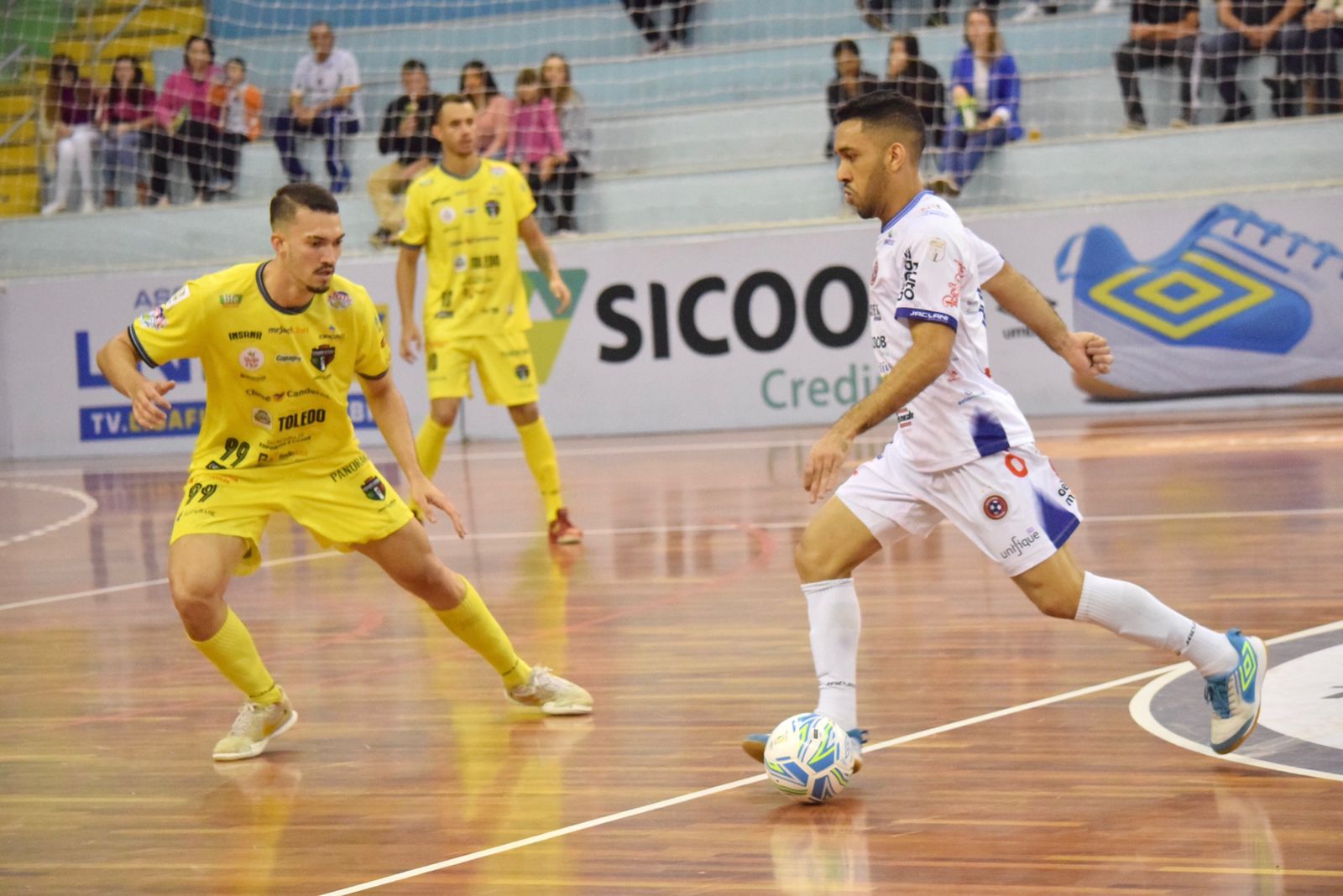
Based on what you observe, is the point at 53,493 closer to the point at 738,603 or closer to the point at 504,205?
the point at 504,205

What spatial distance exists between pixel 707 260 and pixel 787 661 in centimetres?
944

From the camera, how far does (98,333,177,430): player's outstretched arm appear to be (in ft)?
15.1

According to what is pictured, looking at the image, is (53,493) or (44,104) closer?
(53,493)

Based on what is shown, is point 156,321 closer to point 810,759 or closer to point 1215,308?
point 810,759

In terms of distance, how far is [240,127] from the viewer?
17328 mm

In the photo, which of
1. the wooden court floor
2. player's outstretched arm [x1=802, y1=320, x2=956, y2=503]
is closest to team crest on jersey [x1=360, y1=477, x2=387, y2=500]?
the wooden court floor

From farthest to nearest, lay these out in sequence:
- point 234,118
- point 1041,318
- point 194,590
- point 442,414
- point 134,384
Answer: point 234,118, point 442,414, point 194,590, point 134,384, point 1041,318

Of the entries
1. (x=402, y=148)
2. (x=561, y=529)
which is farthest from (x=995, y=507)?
(x=402, y=148)

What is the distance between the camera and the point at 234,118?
17.3m

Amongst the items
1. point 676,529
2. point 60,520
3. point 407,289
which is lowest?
point 60,520

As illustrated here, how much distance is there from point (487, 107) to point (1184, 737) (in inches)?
474

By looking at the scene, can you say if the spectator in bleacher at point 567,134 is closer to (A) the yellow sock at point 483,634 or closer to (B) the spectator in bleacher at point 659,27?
(B) the spectator in bleacher at point 659,27

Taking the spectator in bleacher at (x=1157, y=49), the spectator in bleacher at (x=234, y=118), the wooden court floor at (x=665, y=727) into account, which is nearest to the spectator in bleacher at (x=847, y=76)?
the spectator in bleacher at (x=1157, y=49)

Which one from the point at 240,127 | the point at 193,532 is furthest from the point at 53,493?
the point at 193,532
